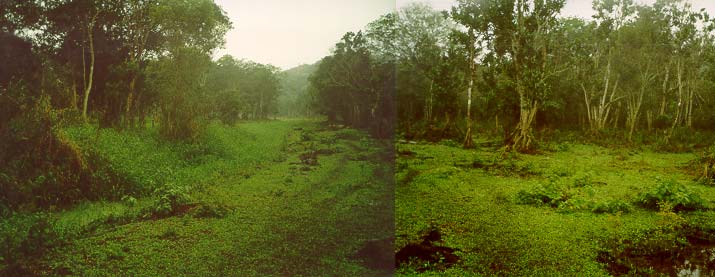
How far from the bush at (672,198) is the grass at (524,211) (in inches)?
6.7

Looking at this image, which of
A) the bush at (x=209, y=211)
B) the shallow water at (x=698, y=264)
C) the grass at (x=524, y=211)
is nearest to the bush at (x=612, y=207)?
the grass at (x=524, y=211)

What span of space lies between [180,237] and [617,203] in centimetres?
637

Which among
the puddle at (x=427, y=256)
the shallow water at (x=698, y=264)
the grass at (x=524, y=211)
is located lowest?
the puddle at (x=427, y=256)

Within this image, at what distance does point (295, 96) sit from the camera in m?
16.8

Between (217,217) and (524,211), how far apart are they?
4529 mm

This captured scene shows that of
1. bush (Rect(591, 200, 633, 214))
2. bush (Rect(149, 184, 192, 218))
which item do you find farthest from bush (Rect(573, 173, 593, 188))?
bush (Rect(149, 184, 192, 218))

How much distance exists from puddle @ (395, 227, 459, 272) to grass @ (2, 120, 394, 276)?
17.2 inches

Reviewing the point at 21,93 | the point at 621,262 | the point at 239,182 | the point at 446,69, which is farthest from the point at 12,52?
the point at 446,69

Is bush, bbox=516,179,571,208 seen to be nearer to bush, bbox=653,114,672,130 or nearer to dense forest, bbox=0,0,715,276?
dense forest, bbox=0,0,715,276

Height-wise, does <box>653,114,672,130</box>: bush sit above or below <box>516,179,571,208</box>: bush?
above

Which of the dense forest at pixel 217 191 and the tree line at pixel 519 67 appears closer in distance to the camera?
the dense forest at pixel 217 191

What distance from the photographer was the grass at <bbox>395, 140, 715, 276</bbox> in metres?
4.93

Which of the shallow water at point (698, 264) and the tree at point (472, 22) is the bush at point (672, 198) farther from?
the tree at point (472, 22)

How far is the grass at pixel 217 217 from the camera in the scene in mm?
4324
